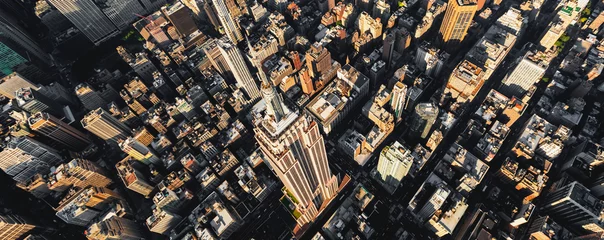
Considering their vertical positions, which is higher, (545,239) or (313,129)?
(545,239)

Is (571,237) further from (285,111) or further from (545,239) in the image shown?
(285,111)

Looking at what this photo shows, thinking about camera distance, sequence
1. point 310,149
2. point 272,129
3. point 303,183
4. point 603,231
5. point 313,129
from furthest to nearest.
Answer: point 603,231, point 303,183, point 310,149, point 313,129, point 272,129

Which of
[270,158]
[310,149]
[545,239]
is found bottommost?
[270,158]

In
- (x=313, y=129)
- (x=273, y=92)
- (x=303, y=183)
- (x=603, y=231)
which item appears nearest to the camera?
(x=273, y=92)

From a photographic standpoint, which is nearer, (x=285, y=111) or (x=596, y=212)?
(x=285, y=111)

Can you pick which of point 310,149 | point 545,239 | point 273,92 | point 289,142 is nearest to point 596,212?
point 545,239

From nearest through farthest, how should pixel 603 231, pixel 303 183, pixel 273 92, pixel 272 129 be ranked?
pixel 273 92
pixel 272 129
pixel 303 183
pixel 603 231

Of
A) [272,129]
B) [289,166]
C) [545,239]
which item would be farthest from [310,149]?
[545,239]

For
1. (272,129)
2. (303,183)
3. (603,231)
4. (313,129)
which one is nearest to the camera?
(272,129)

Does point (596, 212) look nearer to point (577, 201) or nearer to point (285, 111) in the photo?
point (577, 201)
